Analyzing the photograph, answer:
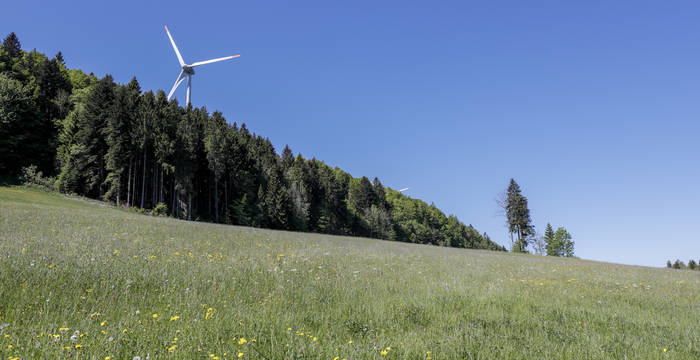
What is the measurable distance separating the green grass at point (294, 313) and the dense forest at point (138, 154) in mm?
46035

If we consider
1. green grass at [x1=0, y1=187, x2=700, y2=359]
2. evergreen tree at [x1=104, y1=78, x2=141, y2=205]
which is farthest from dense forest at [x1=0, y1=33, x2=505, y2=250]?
green grass at [x1=0, y1=187, x2=700, y2=359]

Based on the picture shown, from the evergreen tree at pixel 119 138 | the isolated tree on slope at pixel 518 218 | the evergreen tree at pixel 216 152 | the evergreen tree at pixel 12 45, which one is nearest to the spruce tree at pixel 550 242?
the isolated tree on slope at pixel 518 218

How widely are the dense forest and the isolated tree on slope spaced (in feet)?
→ 154

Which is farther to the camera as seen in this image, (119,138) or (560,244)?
(560,244)

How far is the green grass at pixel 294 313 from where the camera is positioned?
4.12 metres

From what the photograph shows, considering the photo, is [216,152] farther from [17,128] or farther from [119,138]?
[17,128]

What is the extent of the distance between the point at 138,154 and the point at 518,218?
261 ft

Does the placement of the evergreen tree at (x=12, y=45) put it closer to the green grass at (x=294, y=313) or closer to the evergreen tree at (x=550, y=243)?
the green grass at (x=294, y=313)

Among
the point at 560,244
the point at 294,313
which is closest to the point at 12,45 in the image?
the point at 294,313

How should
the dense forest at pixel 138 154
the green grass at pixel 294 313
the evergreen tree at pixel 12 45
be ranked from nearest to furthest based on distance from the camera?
the green grass at pixel 294 313, the dense forest at pixel 138 154, the evergreen tree at pixel 12 45

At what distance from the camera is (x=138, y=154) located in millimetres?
57344

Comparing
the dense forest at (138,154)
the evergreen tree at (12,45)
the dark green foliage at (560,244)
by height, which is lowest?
the dark green foliage at (560,244)

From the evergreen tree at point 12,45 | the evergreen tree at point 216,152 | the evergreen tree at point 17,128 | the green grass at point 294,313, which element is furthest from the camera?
the evergreen tree at point 12,45

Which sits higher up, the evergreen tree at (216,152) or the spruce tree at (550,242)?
the evergreen tree at (216,152)
